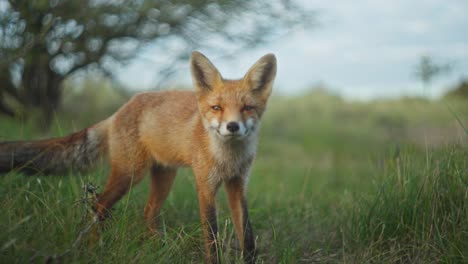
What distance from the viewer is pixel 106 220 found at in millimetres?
3244

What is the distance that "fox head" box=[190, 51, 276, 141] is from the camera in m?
3.32

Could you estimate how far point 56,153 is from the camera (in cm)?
390

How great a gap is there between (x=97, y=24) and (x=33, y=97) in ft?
7.42

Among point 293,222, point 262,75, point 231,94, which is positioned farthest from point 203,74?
point 293,222

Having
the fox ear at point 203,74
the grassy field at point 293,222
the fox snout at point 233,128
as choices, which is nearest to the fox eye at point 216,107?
the fox snout at point 233,128

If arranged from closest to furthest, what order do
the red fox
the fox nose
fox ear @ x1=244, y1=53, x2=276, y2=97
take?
the fox nose → the red fox → fox ear @ x1=244, y1=53, x2=276, y2=97

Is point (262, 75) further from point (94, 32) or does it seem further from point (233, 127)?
point (94, 32)

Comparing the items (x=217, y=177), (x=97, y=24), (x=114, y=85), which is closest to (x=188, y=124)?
(x=217, y=177)

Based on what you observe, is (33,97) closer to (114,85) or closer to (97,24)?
(114,85)

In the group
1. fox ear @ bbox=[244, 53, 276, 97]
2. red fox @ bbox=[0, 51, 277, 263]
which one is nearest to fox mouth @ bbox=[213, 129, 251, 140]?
red fox @ bbox=[0, 51, 277, 263]

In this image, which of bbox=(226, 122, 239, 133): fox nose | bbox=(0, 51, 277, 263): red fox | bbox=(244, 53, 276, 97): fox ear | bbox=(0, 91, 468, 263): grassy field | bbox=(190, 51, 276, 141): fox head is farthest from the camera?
bbox=(244, 53, 276, 97): fox ear

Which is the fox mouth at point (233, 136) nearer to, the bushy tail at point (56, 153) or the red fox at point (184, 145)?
the red fox at point (184, 145)

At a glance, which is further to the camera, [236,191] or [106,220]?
[236,191]

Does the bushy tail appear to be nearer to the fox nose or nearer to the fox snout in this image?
the fox snout
